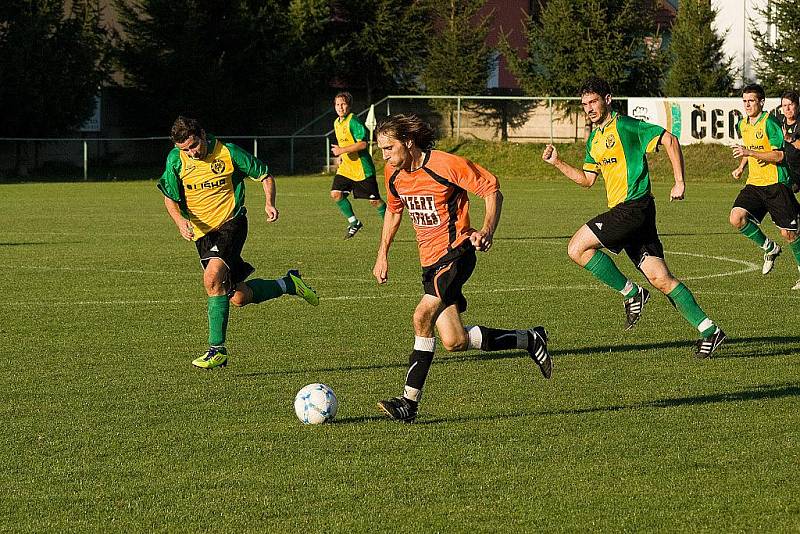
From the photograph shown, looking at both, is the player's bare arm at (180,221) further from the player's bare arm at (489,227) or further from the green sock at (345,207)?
the green sock at (345,207)

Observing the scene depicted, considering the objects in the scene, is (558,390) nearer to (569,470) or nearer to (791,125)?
(569,470)

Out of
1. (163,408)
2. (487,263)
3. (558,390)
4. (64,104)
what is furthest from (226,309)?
(64,104)

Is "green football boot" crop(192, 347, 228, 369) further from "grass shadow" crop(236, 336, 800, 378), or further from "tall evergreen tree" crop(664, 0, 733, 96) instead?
"tall evergreen tree" crop(664, 0, 733, 96)

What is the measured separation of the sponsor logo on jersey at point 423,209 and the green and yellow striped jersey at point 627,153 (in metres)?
3.11

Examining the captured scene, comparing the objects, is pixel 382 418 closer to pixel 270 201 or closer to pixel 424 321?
pixel 424 321

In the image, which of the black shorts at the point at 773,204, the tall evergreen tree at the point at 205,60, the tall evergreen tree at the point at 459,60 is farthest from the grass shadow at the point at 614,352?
the tall evergreen tree at the point at 459,60

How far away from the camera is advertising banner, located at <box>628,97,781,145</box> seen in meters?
38.3

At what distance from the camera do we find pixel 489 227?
736 centimetres

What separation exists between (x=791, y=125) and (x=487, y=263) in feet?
12.9

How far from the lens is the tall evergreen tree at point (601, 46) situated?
4403cm

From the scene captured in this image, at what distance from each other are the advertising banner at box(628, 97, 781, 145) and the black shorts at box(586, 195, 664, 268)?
28592mm

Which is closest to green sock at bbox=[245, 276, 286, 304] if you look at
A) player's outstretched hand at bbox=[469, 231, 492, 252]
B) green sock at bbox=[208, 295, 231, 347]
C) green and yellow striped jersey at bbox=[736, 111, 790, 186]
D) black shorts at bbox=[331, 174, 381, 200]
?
green sock at bbox=[208, 295, 231, 347]

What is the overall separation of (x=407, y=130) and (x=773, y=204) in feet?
28.0

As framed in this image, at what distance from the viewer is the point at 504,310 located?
12.2 meters
